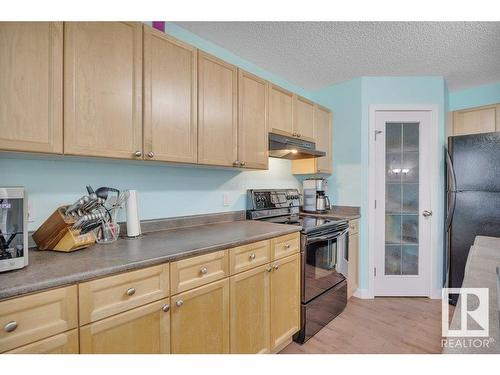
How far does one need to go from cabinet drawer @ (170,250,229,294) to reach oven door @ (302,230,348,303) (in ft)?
2.62

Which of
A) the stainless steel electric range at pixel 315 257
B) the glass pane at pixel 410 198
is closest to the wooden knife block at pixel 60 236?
the stainless steel electric range at pixel 315 257

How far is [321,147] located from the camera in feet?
9.42

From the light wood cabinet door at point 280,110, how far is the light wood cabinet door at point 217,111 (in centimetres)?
43

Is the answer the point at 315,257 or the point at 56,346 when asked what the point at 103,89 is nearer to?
the point at 56,346

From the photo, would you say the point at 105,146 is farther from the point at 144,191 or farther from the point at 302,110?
the point at 302,110

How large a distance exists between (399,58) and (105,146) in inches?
104

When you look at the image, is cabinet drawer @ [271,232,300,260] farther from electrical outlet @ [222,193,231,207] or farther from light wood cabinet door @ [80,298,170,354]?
light wood cabinet door @ [80,298,170,354]

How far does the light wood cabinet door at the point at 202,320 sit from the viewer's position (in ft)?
3.95

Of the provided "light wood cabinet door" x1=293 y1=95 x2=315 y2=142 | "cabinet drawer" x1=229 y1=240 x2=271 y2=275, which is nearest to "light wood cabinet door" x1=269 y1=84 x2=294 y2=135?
"light wood cabinet door" x1=293 y1=95 x2=315 y2=142

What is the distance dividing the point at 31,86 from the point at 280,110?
177 centimetres

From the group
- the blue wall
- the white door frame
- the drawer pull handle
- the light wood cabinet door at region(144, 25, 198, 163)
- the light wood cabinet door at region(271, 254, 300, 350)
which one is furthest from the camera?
the blue wall

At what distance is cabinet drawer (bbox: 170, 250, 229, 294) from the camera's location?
→ 121cm

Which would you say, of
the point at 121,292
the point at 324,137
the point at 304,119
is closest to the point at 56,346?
the point at 121,292
